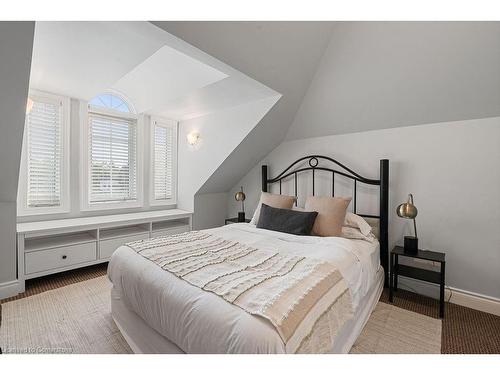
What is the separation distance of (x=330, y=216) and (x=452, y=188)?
115cm

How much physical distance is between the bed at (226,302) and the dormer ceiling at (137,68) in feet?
4.99

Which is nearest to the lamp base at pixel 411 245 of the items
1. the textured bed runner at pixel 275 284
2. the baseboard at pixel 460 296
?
the baseboard at pixel 460 296

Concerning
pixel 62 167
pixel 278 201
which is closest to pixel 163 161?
pixel 62 167

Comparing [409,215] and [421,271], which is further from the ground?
[409,215]

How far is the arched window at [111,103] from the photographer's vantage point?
10.6 feet

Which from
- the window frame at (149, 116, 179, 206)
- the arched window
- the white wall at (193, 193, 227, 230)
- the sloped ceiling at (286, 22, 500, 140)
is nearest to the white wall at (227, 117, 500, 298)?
the sloped ceiling at (286, 22, 500, 140)

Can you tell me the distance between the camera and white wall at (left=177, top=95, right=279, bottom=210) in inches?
115

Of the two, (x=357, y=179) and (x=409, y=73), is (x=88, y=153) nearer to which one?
(x=357, y=179)

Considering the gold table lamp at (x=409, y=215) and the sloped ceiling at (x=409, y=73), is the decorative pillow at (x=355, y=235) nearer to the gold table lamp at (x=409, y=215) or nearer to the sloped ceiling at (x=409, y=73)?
the gold table lamp at (x=409, y=215)

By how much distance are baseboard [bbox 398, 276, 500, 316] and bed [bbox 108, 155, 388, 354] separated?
27cm

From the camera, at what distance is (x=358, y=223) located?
2348mm

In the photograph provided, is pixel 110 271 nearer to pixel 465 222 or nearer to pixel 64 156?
pixel 64 156
